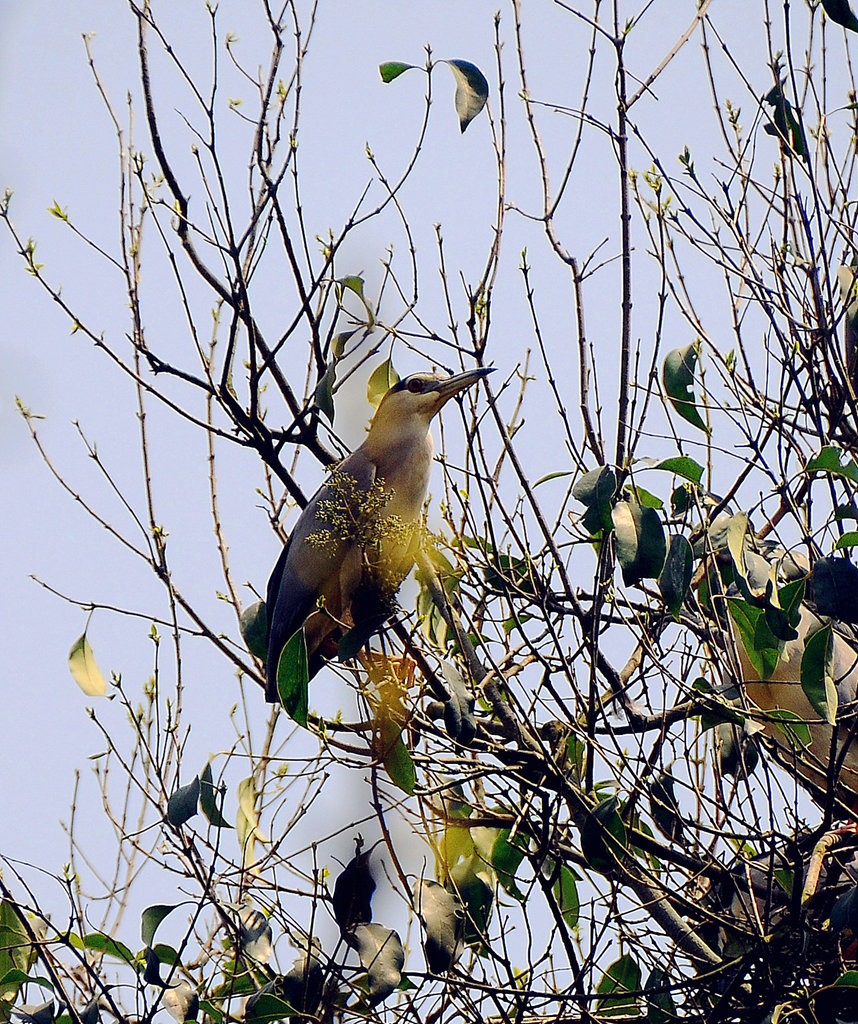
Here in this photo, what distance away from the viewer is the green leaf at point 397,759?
2375 mm

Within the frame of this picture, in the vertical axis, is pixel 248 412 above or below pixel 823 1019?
above

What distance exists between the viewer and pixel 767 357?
122 inches

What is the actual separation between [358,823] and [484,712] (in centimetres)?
40

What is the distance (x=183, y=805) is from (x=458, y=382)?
3.96ft

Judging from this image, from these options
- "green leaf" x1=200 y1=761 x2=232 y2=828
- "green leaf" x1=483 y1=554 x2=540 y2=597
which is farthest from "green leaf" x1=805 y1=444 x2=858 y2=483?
"green leaf" x1=200 y1=761 x2=232 y2=828

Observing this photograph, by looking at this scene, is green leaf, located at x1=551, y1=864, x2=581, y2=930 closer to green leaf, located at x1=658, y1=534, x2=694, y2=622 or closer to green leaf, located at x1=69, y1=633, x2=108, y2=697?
green leaf, located at x1=658, y1=534, x2=694, y2=622

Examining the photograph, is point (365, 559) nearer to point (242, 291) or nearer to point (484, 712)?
point (484, 712)

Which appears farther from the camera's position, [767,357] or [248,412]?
[767,357]

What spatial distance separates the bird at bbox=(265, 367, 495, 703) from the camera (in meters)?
2.67

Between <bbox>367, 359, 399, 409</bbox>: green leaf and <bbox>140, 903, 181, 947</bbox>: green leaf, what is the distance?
1.36 metres

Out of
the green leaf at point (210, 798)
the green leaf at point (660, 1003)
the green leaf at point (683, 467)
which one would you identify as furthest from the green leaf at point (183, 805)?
the green leaf at point (683, 467)

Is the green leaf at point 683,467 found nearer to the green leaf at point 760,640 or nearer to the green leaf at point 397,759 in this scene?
the green leaf at point 760,640

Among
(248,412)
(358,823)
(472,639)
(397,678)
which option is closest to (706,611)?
(472,639)

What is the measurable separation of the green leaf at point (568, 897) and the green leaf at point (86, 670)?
116 centimetres
